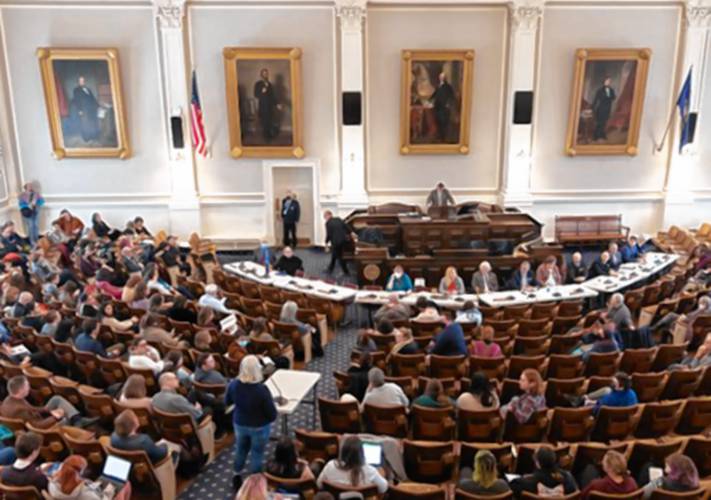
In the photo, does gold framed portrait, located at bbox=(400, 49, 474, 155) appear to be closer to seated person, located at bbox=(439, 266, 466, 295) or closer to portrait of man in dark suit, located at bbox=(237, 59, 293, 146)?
portrait of man in dark suit, located at bbox=(237, 59, 293, 146)

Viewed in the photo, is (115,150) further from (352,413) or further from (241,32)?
(352,413)

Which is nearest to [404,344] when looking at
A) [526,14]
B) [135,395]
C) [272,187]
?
[135,395]

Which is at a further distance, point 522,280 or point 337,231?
point 337,231

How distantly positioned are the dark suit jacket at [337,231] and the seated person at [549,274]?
4236 mm

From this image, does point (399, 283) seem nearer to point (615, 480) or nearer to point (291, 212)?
point (291, 212)

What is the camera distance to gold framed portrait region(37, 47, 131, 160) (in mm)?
14727

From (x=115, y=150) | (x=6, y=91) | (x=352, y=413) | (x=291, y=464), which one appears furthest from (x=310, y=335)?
(x=6, y=91)

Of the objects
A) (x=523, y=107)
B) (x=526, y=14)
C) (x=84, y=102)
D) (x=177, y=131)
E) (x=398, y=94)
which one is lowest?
(x=177, y=131)

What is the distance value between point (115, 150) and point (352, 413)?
11.7 m

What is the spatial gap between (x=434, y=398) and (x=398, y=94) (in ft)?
35.5

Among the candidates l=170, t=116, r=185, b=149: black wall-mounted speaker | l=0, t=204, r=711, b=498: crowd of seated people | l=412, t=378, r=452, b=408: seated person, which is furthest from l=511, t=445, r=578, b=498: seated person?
l=170, t=116, r=185, b=149: black wall-mounted speaker

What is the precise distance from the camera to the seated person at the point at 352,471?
4704 mm

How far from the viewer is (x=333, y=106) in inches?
608

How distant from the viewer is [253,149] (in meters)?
15.5
